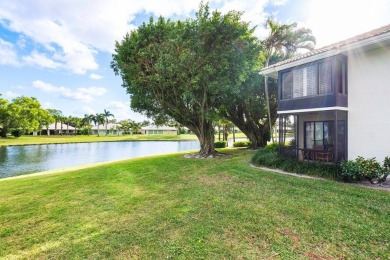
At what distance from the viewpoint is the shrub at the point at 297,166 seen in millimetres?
8748

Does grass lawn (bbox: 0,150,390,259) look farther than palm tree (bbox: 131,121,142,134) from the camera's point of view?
No

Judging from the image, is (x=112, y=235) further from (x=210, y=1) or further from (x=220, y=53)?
(x=210, y=1)

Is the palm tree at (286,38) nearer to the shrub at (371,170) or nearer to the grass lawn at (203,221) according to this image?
the shrub at (371,170)

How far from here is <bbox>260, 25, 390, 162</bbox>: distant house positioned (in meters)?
8.89

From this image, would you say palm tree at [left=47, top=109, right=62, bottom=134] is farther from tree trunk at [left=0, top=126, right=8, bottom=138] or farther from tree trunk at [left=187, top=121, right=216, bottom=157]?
tree trunk at [left=187, top=121, right=216, bottom=157]

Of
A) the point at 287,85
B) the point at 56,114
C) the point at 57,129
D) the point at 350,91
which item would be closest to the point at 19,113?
the point at 56,114

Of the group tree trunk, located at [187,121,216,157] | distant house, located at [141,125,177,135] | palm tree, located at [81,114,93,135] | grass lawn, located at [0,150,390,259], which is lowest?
grass lawn, located at [0,150,390,259]

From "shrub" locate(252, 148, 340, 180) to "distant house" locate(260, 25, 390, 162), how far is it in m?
1.10

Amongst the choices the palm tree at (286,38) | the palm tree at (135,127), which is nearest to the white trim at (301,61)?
the palm tree at (286,38)

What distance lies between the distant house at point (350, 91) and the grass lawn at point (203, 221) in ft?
10.5

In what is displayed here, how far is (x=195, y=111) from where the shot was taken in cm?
1733

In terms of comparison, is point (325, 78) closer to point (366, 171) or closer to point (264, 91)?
point (366, 171)

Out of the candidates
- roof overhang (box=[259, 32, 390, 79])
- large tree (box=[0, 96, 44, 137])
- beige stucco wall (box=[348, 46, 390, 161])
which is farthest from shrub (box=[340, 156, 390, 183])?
large tree (box=[0, 96, 44, 137])

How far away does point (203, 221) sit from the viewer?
5.18m
